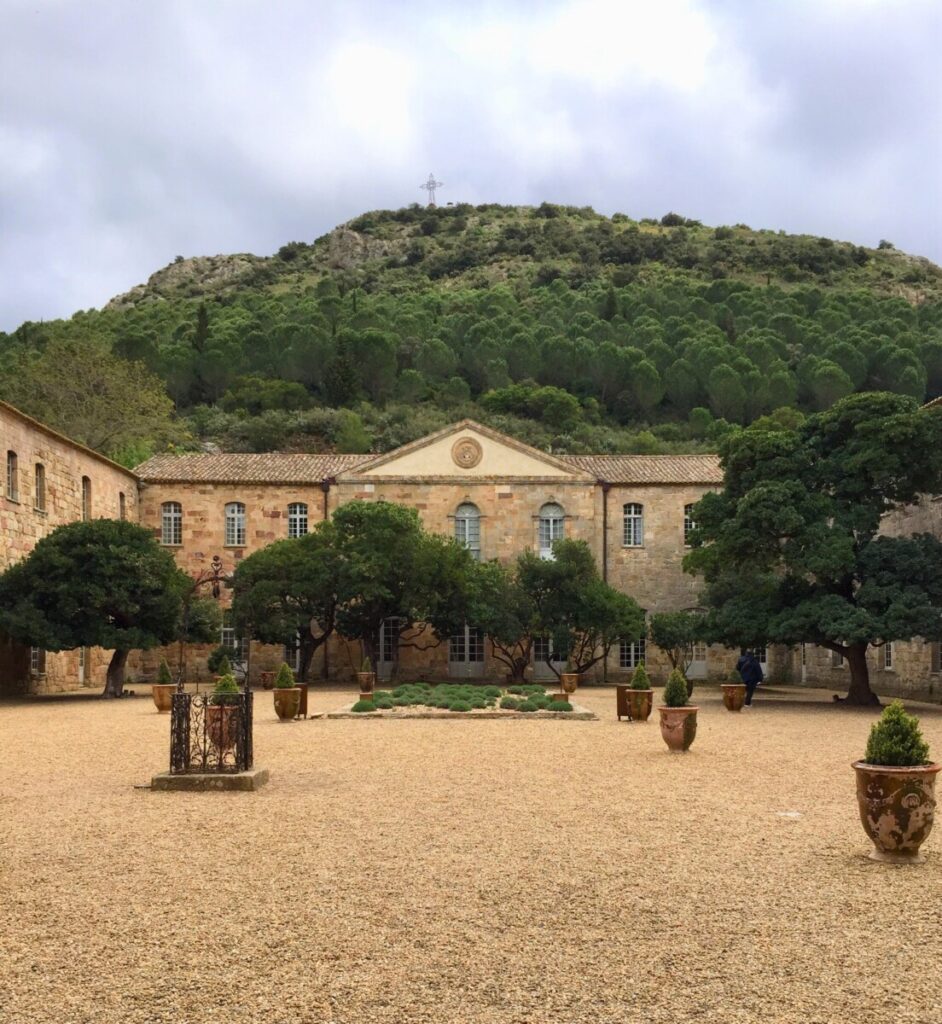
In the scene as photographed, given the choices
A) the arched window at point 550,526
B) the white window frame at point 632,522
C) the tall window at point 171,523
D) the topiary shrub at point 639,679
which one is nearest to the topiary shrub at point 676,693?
the topiary shrub at point 639,679

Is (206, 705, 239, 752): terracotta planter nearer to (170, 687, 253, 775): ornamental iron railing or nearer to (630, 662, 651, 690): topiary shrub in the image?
(170, 687, 253, 775): ornamental iron railing

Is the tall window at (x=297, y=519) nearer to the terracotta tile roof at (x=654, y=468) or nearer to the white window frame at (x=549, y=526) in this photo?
the white window frame at (x=549, y=526)

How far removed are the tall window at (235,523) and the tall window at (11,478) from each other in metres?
11.9

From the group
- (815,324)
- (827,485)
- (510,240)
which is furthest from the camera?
(510,240)

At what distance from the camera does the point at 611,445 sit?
60.4 meters

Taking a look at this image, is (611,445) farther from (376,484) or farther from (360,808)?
(360,808)

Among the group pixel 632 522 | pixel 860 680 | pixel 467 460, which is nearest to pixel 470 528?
pixel 467 460

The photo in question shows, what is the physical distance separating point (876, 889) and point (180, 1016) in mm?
4460

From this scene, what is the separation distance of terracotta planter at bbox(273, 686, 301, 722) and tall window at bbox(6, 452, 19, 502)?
1096cm

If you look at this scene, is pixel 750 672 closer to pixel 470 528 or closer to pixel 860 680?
pixel 860 680

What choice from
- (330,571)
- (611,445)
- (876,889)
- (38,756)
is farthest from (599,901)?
(611,445)

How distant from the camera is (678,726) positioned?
51.4 feet

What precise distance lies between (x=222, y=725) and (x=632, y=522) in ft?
96.7

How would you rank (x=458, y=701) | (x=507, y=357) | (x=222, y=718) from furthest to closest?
(x=507, y=357)
(x=458, y=701)
(x=222, y=718)
